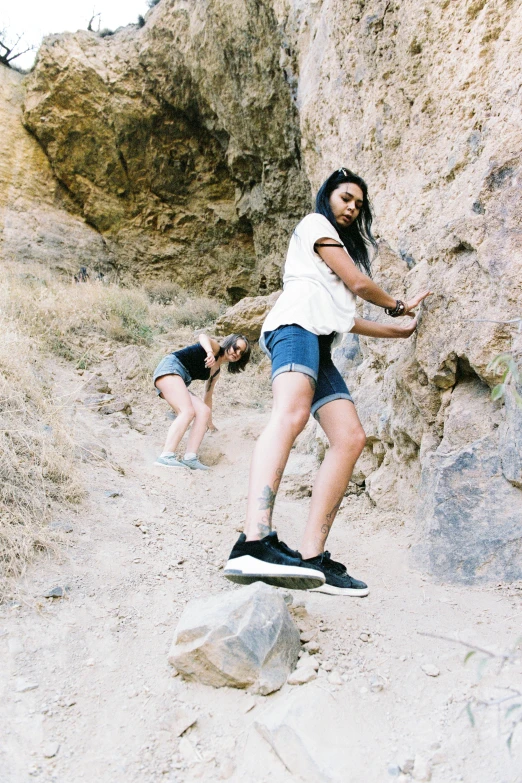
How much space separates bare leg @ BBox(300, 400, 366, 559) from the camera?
7.37ft

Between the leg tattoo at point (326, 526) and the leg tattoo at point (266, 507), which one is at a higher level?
the leg tattoo at point (266, 507)

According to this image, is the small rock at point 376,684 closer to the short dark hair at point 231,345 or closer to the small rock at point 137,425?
the small rock at point 137,425

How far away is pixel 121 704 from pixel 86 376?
428 centimetres

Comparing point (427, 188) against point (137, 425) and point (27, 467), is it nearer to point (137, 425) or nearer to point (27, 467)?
point (27, 467)

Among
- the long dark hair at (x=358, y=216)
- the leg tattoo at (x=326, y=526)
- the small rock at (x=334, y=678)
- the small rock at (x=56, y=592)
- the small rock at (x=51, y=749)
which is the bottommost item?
the small rock at (x=56, y=592)

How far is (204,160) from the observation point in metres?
9.92

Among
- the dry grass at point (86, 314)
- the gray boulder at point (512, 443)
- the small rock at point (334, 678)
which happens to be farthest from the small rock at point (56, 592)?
the dry grass at point (86, 314)

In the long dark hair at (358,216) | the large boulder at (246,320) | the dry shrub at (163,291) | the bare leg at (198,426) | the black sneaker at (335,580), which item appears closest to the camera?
the black sneaker at (335,580)

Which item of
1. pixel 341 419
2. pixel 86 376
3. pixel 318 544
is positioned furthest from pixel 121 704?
pixel 86 376

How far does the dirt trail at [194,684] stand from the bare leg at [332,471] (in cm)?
24

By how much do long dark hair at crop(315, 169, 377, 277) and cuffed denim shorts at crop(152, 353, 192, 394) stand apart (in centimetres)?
233

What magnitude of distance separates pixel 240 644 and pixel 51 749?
1.78 ft

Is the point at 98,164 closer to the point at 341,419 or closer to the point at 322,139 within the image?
the point at 322,139

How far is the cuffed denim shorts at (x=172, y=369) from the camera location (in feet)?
15.6
